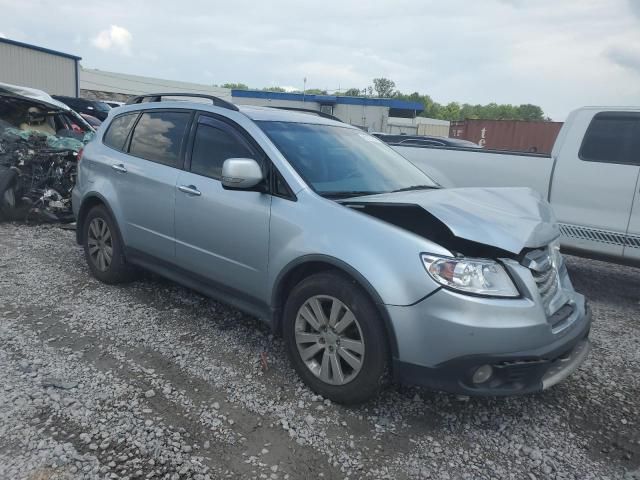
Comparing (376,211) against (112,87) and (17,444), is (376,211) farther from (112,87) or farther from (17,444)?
(112,87)

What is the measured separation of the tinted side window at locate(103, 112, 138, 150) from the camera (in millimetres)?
4785

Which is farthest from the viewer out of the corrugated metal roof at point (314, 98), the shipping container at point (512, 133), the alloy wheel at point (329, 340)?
the corrugated metal roof at point (314, 98)

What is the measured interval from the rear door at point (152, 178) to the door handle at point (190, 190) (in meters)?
0.13

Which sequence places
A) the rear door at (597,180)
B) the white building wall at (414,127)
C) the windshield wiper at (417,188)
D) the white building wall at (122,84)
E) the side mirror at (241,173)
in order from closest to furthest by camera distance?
the side mirror at (241,173)
the windshield wiper at (417,188)
the rear door at (597,180)
the white building wall at (414,127)
the white building wall at (122,84)

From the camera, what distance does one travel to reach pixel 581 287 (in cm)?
585

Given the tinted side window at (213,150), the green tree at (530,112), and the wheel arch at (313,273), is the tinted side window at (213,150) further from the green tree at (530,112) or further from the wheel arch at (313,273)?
the green tree at (530,112)

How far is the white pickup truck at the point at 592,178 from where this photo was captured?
17.1 feet

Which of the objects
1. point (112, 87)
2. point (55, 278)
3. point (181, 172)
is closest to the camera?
point (181, 172)

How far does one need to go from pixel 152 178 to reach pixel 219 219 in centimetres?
98

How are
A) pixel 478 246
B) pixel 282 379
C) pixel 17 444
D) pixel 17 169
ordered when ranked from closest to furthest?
pixel 17 444 < pixel 478 246 < pixel 282 379 < pixel 17 169

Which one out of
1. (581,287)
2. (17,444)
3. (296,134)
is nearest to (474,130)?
(581,287)

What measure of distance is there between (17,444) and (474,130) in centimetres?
2621

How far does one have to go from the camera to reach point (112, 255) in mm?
4754

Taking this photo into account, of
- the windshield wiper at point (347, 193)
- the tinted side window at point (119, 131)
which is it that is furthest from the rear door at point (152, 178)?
the windshield wiper at point (347, 193)
